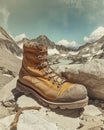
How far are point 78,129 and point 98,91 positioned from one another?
1226mm

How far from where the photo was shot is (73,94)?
511cm

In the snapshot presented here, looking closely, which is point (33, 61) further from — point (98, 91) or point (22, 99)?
point (98, 91)

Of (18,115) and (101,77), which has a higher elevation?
(101,77)

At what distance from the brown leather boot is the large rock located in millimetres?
455

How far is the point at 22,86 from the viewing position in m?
5.96

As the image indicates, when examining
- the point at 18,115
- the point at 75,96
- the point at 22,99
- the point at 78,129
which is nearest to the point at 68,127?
the point at 78,129

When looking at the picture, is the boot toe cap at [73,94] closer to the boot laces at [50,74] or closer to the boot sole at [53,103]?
the boot sole at [53,103]

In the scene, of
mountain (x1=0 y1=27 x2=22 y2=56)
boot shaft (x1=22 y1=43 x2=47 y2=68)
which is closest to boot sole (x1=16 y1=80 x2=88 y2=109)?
boot shaft (x1=22 y1=43 x2=47 y2=68)

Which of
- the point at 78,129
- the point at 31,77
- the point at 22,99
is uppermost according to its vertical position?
the point at 31,77

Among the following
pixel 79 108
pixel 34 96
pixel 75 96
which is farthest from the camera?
pixel 34 96

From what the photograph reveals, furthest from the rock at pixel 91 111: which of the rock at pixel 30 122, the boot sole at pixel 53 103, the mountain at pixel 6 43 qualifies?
the mountain at pixel 6 43

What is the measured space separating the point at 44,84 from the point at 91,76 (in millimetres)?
917

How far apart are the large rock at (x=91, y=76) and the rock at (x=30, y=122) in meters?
1.26

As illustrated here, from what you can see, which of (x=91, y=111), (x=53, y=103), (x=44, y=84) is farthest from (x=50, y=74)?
(x=91, y=111)
